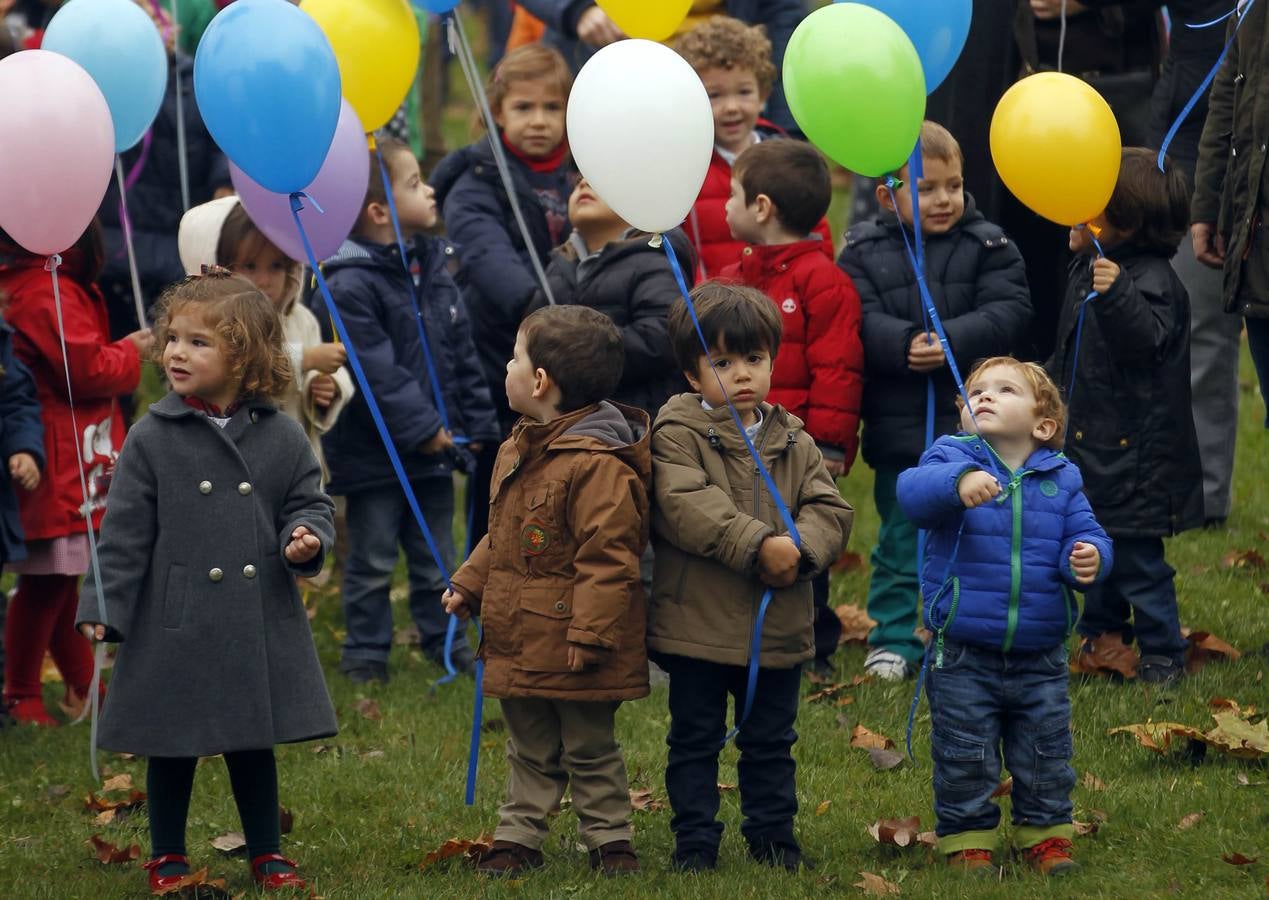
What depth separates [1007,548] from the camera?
15.3 ft

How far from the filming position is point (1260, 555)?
7676 millimetres

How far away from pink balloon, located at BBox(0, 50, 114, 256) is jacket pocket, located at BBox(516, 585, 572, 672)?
180 centimetres

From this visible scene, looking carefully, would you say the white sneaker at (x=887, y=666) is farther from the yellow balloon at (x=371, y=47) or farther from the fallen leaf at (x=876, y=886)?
the yellow balloon at (x=371, y=47)

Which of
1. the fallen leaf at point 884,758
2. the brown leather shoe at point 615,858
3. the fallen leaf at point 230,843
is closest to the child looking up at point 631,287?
Result: the fallen leaf at point 884,758

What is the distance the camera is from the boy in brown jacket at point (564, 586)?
4.65 m

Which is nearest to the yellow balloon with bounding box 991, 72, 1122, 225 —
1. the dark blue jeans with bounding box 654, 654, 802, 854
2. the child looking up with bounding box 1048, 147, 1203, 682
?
the child looking up with bounding box 1048, 147, 1203, 682

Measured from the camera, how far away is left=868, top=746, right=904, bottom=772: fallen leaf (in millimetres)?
5641

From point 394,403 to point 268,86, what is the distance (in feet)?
6.22

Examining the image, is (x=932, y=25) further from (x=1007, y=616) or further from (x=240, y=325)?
(x=240, y=325)

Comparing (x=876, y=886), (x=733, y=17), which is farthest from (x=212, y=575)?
(x=733, y=17)

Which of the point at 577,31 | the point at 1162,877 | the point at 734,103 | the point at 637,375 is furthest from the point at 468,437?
the point at 1162,877

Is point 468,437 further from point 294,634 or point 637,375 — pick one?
point 294,634

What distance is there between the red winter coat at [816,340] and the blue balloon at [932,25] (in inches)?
32.0

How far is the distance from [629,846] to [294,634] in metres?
1.06
